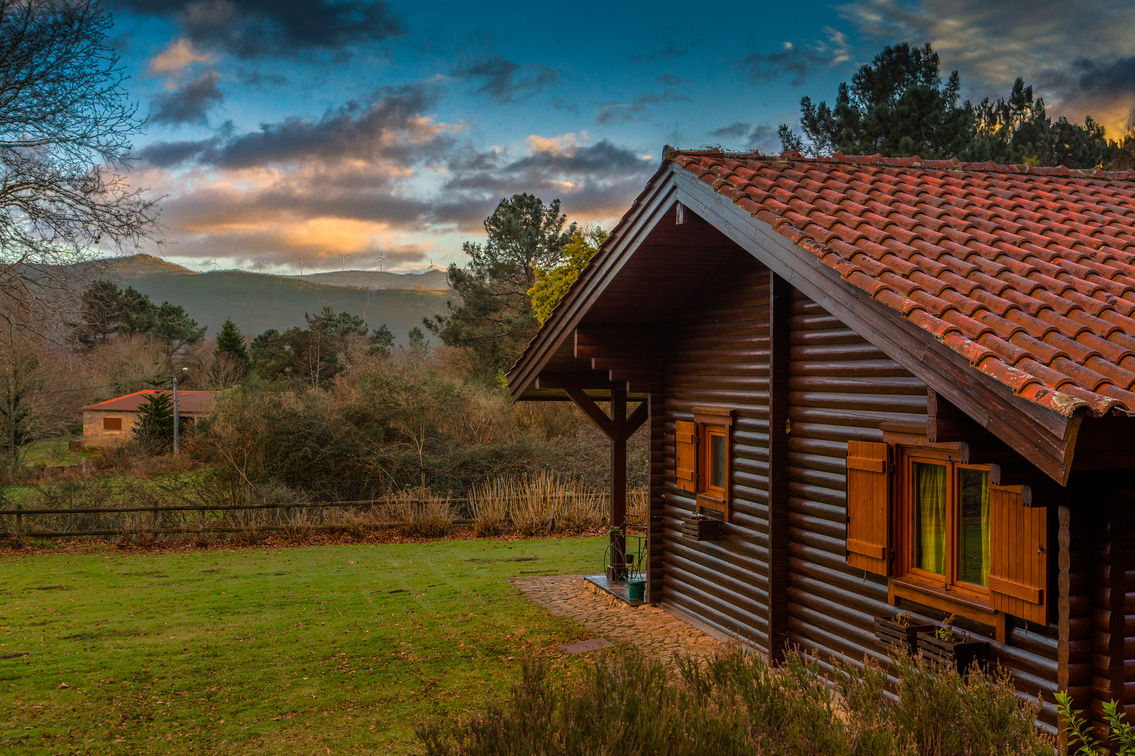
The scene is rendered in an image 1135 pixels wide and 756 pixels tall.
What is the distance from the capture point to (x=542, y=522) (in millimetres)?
16953

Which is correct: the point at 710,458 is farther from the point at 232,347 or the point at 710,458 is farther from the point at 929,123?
the point at 232,347

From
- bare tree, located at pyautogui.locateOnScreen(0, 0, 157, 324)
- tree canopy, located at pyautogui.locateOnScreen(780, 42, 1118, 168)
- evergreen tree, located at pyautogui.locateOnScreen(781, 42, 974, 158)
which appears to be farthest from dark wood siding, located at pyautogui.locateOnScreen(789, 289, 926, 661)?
evergreen tree, located at pyautogui.locateOnScreen(781, 42, 974, 158)

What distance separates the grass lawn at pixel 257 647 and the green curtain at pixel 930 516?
3634mm

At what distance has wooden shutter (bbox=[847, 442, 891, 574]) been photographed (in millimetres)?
5871

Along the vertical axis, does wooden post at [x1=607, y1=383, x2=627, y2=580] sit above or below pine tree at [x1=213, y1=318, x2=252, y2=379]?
below

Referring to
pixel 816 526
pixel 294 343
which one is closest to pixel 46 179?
pixel 816 526

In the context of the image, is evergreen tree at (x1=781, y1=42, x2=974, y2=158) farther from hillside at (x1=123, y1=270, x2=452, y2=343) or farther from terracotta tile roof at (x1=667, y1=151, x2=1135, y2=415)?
hillside at (x1=123, y1=270, x2=452, y2=343)

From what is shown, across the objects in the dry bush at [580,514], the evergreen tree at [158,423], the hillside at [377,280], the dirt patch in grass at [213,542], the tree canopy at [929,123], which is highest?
the hillside at [377,280]

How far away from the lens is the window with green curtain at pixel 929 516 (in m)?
5.59

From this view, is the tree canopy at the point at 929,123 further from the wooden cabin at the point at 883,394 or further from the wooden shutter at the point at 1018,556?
the wooden shutter at the point at 1018,556

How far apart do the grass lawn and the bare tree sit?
4.57 metres

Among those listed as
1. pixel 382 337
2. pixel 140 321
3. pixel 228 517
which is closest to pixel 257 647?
pixel 228 517

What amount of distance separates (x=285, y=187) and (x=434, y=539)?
20235 mm

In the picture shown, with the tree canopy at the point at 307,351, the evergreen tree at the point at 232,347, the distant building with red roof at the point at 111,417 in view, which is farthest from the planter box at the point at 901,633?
the evergreen tree at the point at 232,347
